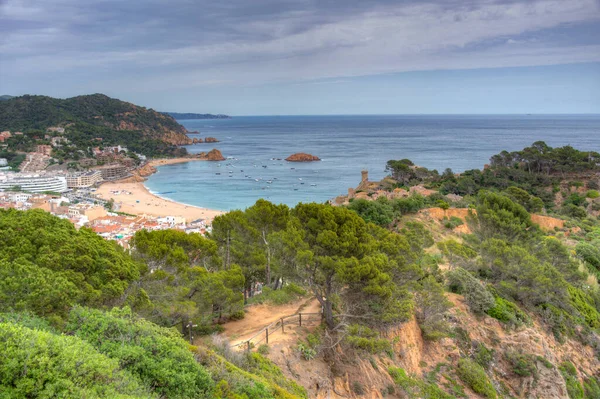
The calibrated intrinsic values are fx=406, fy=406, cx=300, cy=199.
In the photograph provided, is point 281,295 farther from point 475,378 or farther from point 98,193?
point 98,193

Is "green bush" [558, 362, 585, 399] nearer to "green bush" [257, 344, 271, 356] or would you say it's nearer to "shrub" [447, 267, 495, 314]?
"shrub" [447, 267, 495, 314]

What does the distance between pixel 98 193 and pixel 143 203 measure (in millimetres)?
11857

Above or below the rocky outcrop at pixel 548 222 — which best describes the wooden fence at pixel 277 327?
above

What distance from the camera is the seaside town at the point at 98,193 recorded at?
37.6 m

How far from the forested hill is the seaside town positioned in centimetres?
1325

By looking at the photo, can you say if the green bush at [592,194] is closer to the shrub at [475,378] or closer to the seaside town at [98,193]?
the shrub at [475,378]

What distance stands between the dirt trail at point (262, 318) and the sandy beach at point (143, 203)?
2989 cm

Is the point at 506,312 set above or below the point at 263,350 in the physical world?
below

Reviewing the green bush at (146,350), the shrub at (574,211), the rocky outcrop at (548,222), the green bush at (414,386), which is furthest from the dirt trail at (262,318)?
the shrub at (574,211)

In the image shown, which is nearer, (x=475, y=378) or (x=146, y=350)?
(x=146, y=350)

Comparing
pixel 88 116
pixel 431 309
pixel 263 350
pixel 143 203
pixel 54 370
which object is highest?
pixel 88 116

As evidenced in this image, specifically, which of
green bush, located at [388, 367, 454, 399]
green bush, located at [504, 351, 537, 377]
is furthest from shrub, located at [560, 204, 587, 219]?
green bush, located at [388, 367, 454, 399]

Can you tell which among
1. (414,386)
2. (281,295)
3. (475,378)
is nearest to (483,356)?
(475,378)

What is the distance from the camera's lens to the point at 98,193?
63.4 meters
